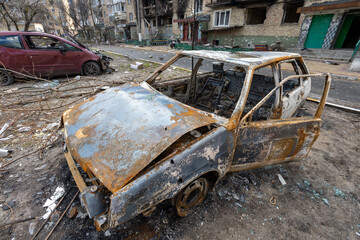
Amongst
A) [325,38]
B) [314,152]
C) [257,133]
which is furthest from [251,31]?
[257,133]

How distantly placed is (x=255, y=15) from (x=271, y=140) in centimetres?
1907

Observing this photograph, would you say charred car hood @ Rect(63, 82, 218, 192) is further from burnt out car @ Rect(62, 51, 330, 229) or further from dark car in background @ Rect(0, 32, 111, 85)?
dark car in background @ Rect(0, 32, 111, 85)

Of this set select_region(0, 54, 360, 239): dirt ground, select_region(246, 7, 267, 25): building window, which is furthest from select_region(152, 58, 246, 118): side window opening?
select_region(246, 7, 267, 25): building window

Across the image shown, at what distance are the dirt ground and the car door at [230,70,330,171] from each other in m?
0.39

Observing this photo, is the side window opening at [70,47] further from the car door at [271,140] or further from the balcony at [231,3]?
the balcony at [231,3]

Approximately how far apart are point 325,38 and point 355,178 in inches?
523

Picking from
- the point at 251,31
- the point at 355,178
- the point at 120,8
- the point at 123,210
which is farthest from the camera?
the point at 120,8

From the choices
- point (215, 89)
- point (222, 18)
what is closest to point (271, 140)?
point (215, 89)

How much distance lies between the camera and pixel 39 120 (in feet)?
12.8

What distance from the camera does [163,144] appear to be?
5.28 ft

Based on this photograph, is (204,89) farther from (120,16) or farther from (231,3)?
(120,16)

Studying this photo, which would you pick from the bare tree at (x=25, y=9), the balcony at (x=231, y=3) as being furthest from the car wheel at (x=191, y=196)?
the bare tree at (x=25, y=9)

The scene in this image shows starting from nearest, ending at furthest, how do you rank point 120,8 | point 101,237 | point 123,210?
point 123,210 → point 101,237 → point 120,8

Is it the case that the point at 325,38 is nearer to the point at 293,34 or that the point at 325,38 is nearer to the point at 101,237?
the point at 293,34
